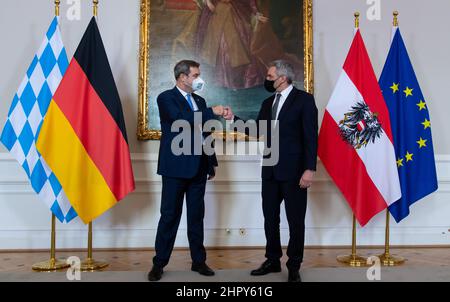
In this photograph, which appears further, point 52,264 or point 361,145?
point 361,145

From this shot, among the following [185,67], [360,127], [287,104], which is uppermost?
[185,67]

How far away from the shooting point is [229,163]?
4.94 m

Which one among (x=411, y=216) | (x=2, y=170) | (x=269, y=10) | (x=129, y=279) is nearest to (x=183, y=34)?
(x=269, y=10)

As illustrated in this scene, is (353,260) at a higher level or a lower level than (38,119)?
lower

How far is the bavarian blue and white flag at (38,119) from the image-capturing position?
12.9 ft

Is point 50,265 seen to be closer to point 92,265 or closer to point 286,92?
point 92,265

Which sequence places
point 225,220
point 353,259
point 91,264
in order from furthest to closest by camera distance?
1. point 225,220
2. point 353,259
3. point 91,264

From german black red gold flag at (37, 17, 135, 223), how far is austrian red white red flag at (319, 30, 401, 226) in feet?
6.27

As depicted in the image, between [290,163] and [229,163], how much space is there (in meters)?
1.56

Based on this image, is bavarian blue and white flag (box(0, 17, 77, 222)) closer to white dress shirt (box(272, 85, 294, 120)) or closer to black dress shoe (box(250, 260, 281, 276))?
black dress shoe (box(250, 260, 281, 276))

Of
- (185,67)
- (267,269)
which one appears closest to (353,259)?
(267,269)

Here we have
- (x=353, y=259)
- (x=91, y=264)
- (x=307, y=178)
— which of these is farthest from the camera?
(x=353, y=259)

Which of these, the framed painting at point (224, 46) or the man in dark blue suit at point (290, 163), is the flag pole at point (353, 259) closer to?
the man in dark blue suit at point (290, 163)
